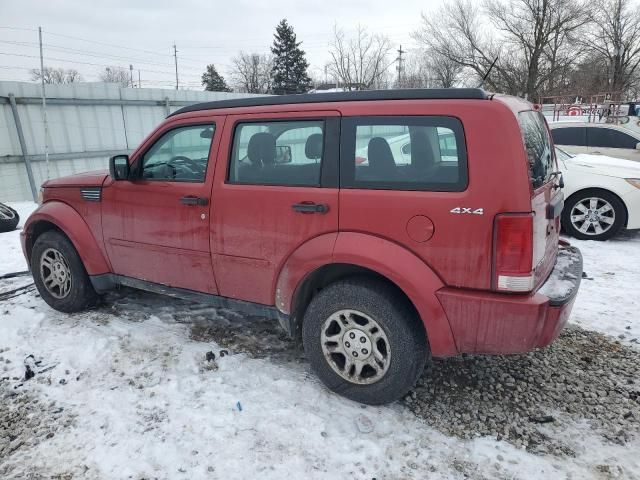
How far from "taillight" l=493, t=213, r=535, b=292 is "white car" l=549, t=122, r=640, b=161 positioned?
735 cm

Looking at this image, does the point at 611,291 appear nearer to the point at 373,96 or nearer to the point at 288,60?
the point at 373,96

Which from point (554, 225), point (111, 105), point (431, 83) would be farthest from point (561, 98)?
point (554, 225)

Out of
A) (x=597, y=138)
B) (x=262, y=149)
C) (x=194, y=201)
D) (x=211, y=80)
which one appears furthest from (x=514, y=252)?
(x=211, y=80)

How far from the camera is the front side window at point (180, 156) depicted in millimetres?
3449

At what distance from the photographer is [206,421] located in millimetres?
2787

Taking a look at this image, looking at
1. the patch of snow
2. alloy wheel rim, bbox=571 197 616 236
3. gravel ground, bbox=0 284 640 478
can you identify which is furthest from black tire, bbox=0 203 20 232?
alloy wheel rim, bbox=571 197 616 236

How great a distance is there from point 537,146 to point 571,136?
6953 mm

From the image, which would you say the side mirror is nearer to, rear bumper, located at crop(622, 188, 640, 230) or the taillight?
the taillight

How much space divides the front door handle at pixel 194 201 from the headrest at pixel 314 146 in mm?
851

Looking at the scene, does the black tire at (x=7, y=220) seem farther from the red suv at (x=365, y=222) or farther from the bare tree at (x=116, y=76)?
the bare tree at (x=116, y=76)

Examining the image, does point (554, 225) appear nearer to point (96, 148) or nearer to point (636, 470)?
point (636, 470)

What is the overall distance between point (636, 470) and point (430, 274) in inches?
56.5

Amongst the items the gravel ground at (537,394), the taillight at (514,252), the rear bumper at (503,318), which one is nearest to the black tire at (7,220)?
the gravel ground at (537,394)

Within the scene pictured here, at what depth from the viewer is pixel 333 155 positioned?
287 cm
